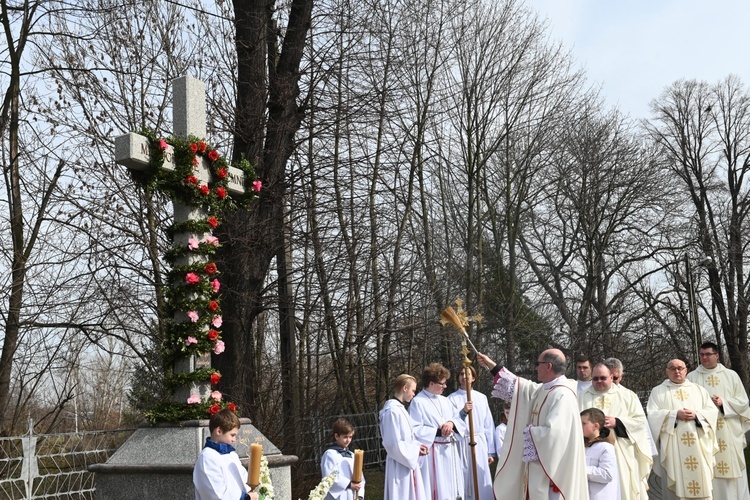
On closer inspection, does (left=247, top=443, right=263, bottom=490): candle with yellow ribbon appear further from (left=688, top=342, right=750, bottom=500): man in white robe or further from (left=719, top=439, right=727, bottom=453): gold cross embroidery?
(left=719, top=439, right=727, bottom=453): gold cross embroidery

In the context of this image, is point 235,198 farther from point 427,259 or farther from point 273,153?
point 427,259

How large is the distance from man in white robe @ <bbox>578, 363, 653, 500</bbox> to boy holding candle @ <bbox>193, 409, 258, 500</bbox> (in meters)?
5.15

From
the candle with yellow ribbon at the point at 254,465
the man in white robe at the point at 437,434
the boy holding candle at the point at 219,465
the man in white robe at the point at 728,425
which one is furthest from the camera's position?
the man in white robe at the point at 728,425

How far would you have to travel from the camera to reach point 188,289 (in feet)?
28.9

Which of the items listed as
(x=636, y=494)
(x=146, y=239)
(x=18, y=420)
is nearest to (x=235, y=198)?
(x=146, y=239)

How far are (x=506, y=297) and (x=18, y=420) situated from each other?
14.1m

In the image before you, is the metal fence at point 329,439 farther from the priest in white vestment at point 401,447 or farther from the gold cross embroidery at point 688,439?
the gold cross embroidery at point 688,439

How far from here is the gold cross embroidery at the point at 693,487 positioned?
1179 cm

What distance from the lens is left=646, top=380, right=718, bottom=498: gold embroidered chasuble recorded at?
11.8m

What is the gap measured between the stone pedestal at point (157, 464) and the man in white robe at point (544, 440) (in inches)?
103

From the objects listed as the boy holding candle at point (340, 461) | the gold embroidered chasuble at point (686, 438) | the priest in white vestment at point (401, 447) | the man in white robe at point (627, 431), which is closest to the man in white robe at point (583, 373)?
the man in white robe at point (627, 431)

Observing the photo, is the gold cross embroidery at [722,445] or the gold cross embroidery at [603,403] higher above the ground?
the gold cross embroidery at [603,403]

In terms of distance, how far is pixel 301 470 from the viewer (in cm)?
1243

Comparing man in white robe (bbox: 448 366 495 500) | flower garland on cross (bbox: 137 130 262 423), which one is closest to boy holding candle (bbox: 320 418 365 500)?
flower garland on cross (bbox: 137 130 262 423)
